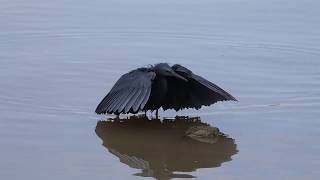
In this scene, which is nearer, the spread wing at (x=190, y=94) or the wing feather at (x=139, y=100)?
the wing feather at (x=139, y=100)

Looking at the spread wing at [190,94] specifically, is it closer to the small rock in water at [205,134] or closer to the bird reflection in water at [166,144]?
the bird reflection in water at [166,144]

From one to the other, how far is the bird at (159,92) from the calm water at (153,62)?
15 centimetres

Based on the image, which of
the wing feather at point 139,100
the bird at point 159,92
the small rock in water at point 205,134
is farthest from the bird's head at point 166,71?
the small rock in water at point 205,134

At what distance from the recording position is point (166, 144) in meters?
4.40

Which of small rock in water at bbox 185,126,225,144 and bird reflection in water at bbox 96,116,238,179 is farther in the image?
small rock in water at bbox 185,126,225,144

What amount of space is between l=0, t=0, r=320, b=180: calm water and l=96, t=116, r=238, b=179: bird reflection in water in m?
0.01

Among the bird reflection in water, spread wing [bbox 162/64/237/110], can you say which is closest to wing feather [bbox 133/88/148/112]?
the bird reflection in water

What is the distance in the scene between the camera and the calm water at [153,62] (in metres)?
4.03

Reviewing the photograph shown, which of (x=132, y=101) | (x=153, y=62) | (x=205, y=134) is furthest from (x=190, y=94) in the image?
(x=153, y=62)

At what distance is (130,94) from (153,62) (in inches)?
67.6

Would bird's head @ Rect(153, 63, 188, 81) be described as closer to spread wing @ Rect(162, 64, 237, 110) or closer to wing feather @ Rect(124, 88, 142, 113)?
spread wing @ Rect(162, 64, 237, 110)

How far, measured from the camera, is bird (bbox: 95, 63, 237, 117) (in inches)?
176

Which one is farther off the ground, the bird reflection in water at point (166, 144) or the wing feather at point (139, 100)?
the wing feather at point (139, 100)

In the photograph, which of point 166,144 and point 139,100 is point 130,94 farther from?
point 166,144
